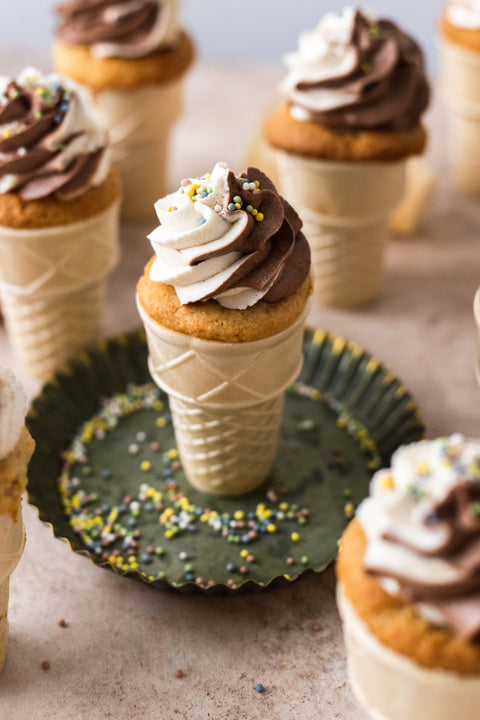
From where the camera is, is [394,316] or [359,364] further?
[394,316]

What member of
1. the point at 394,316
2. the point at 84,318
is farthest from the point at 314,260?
the point at 84,318

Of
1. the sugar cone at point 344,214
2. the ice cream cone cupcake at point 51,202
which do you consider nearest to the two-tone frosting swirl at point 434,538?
the ice cream cone cupcake at point 51,202

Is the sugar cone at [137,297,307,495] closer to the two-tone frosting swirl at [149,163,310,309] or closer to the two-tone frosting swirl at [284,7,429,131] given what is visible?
the two-tone frosting swirl at [149,163,310,309]

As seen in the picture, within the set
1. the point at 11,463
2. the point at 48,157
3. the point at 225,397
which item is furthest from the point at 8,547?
the point at 48,157

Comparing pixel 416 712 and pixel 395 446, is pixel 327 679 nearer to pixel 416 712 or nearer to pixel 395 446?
pixel 416 712

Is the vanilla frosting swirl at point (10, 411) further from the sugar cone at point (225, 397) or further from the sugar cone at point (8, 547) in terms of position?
the sugar cone at point (225, 397)

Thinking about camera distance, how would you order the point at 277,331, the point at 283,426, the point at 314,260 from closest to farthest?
the point at 277,331 → the point at 283,426 → the point at 314,260
